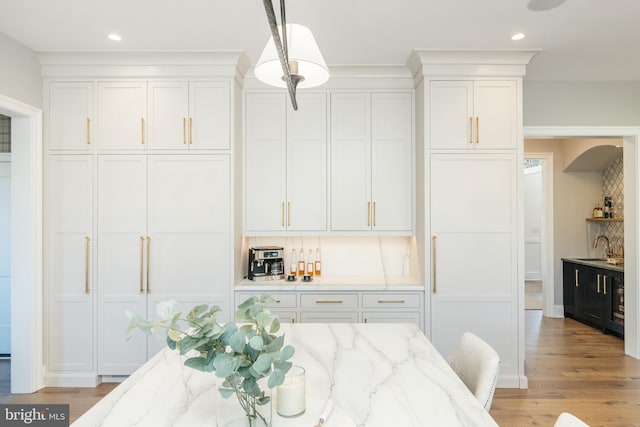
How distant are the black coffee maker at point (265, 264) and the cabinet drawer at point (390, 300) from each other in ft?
2.61

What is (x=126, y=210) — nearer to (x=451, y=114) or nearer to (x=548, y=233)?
(x=451, y=114)

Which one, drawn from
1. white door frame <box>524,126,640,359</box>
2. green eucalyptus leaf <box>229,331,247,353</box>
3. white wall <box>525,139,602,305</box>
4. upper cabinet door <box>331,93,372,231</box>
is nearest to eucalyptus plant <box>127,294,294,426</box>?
green eucalyptus leaf <box>229,331,247,353</box>

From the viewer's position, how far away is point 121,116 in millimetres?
3146

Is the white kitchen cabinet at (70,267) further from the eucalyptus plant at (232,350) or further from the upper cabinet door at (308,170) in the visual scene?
the eucalyptus plant at (232,350)

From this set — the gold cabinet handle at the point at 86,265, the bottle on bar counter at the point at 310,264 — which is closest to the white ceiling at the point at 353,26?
the gold cabinet handle at the point at 86,265

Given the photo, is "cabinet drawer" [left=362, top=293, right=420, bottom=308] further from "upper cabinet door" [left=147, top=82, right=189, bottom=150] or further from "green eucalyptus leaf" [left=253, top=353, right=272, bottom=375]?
"green eucalyptus leaf" [left=253, top=353, right=272, bottom=375]

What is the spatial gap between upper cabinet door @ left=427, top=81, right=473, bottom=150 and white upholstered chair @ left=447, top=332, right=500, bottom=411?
182cm

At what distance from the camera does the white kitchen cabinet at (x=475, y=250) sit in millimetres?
3104

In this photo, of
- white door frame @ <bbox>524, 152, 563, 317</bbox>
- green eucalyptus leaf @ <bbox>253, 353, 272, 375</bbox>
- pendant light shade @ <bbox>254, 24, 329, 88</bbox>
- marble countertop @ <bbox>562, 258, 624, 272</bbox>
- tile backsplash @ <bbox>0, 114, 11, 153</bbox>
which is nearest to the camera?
green eucalyptus leaf @ <bbox>253, 353, 272, 375</bbox>

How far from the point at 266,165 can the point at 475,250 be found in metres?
1.89

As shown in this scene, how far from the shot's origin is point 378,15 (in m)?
2.49

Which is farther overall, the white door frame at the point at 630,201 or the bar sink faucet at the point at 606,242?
the bar sink faucet at the point at 606,242

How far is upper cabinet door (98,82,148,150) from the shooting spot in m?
3.14

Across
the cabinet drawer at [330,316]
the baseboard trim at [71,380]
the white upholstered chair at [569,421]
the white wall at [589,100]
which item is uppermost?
the white wall at [589,100]
